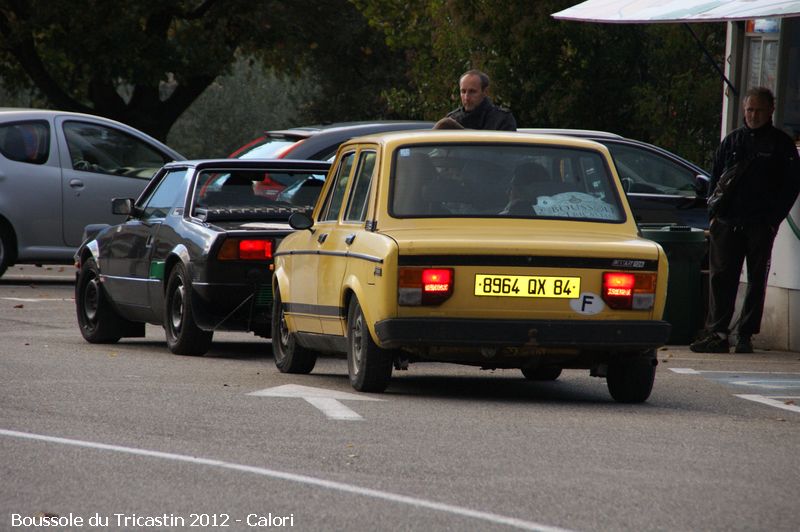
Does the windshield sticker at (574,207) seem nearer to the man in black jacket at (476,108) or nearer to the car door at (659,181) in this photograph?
the man in black jacket at (476,108)

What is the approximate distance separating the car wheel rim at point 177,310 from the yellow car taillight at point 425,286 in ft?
12.7

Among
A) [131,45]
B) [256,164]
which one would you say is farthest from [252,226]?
[131,45]

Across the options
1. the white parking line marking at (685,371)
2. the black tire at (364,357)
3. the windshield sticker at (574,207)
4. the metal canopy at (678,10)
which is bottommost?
the white parking line marking at (685,371)

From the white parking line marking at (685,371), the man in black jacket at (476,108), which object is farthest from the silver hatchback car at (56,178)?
the white parking line marking at (685,371)

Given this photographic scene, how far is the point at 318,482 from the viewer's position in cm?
715

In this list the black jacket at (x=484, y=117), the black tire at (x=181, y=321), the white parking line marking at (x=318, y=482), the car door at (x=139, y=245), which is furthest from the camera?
the car door at (x=139, y=245)

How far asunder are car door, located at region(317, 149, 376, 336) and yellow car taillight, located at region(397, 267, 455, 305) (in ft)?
2.71

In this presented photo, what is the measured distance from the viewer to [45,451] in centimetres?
790

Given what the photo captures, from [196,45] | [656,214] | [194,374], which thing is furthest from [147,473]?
[196,45]

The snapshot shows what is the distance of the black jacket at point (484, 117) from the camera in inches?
535

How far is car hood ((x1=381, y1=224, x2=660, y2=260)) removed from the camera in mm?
9758

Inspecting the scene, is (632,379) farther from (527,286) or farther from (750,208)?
(750,208)

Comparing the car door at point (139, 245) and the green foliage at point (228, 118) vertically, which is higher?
the car door at point (139, 245)

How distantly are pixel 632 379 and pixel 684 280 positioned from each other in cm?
514
